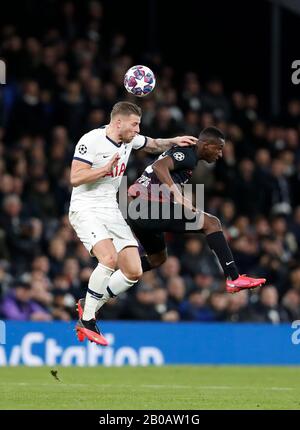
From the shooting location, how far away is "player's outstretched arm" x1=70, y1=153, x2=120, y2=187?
12149 mm

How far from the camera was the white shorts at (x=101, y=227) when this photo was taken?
12688 mm

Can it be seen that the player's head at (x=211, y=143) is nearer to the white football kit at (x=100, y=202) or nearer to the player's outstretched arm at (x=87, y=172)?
the white football kit at (x=100, y=202)

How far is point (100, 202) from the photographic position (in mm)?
12820

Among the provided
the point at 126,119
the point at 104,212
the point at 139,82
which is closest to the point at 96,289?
the point at 104,212

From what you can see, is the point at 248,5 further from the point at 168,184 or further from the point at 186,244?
the point at 168,184

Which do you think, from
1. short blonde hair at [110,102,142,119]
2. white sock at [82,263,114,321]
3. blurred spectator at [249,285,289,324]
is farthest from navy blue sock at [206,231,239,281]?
blurred spectator at [249,285,289,324]

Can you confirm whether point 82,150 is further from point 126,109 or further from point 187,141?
point 187,141

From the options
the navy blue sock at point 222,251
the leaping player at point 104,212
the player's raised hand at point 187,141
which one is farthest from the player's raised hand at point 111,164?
the navy blue sock at point 222,251

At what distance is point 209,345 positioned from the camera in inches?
742

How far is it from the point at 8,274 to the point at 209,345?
11.0 feet

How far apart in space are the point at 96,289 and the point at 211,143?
77.1 inches

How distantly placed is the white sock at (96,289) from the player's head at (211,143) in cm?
159

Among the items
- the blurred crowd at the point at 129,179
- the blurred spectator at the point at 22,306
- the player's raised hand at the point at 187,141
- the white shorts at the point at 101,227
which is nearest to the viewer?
the white shorts at the point at 101,227
